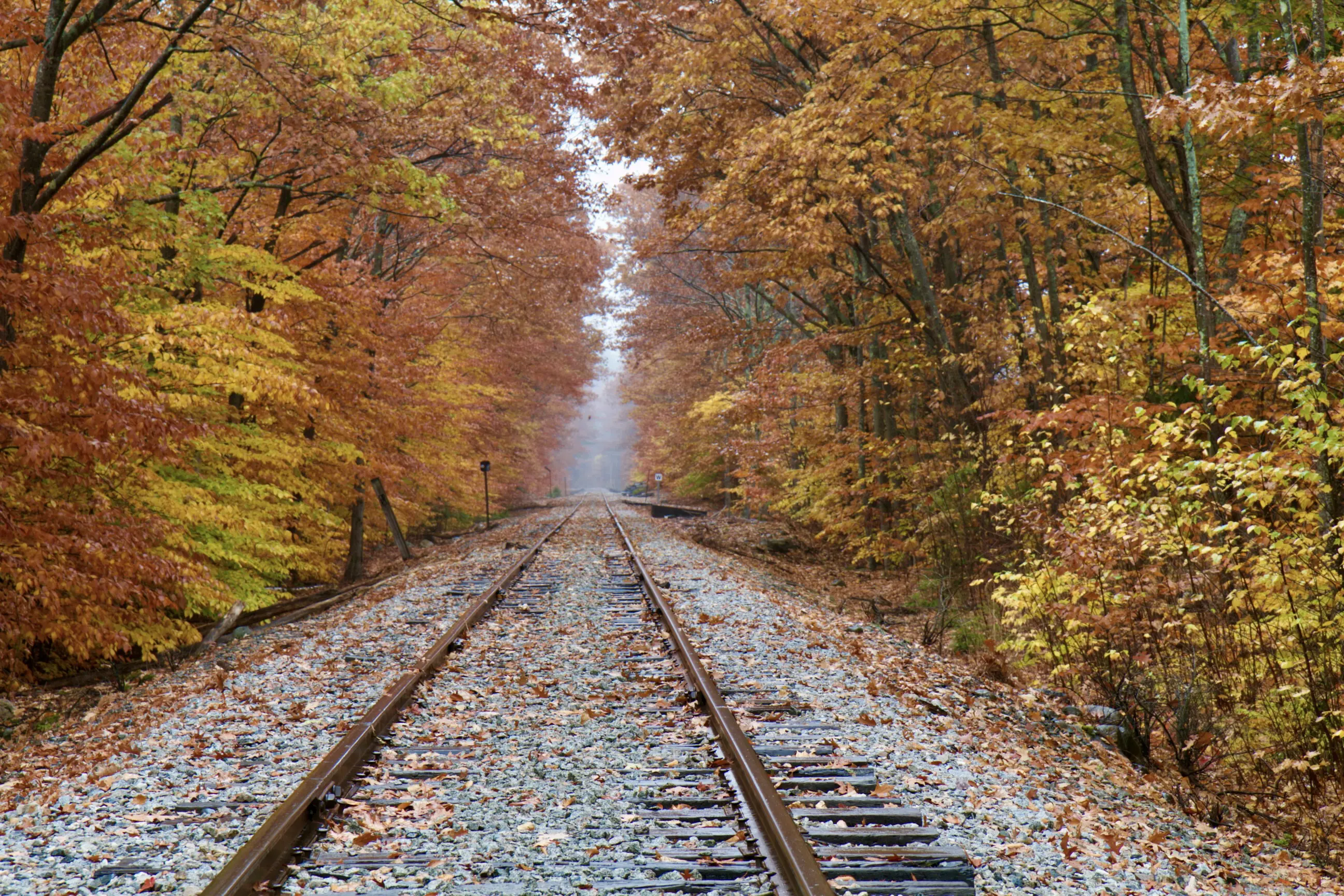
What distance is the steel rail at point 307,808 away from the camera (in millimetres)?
3662

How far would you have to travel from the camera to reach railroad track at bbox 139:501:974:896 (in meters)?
3.90

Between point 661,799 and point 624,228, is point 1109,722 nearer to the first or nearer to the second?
point 661,799

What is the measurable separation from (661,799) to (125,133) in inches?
322

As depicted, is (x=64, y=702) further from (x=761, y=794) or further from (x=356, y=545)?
(x=356, y=545)

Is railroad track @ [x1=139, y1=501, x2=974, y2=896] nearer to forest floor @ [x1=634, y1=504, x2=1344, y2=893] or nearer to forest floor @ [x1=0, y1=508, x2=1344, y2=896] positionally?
forest floor @ [x1=0, y1=508, x2=1344, y2=896]

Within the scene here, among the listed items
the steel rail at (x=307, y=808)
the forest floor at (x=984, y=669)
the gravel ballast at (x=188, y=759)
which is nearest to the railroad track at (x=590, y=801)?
the steel rail at (x=307, y=808)

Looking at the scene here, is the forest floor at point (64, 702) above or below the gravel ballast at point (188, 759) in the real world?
below

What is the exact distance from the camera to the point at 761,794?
4.58 m

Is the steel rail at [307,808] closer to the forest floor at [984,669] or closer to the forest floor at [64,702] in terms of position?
the forest floor at [64,702]

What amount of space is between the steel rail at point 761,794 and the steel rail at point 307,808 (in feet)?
7.38

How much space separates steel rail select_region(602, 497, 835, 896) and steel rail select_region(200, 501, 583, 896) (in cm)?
225

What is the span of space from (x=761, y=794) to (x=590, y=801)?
100 centimetres

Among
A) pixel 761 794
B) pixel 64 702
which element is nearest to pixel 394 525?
pixel 64 702

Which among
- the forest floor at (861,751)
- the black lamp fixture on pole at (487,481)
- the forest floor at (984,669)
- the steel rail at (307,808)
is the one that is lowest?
the forest floor at (984,669)
